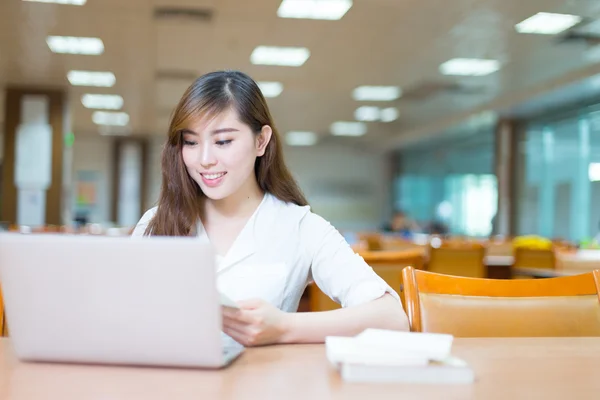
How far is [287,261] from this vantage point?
59.8 inches

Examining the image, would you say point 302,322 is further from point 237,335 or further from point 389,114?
point 389,114

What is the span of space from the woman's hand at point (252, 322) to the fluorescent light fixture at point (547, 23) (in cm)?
613

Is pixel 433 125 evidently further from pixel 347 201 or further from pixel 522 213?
pixel 347 201

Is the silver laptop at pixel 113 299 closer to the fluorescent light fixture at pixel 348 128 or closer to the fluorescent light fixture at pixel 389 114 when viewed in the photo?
the fluorescent light fixture at pixel 389 114

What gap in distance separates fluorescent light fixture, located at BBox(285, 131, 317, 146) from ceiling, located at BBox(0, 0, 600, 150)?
12.7 ft

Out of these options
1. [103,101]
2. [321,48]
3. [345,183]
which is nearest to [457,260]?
[321,48]

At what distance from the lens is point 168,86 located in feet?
33.5

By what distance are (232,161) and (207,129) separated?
0.09 metres

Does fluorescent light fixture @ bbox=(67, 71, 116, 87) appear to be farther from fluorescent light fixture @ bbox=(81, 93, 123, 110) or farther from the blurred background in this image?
fluorescent light fixture @ bbox=(81, 93, 123, 110)

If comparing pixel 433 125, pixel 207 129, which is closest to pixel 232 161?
pixel 207 129

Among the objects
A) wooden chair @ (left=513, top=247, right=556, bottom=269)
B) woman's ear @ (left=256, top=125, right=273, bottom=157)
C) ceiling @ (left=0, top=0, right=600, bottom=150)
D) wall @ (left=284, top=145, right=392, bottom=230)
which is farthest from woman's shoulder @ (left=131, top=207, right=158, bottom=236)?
wall @ (left=284, top=145, right=392, bottom=230)

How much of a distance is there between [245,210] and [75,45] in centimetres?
691

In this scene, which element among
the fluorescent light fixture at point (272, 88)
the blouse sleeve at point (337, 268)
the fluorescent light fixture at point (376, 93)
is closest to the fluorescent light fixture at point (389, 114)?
the fluorescent light fixture at point (376, 93)

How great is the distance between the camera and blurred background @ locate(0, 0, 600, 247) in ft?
21.7
